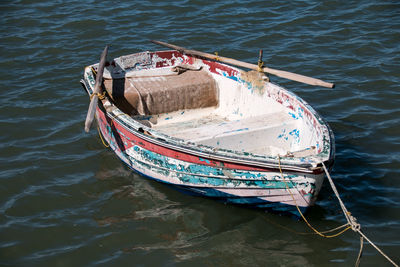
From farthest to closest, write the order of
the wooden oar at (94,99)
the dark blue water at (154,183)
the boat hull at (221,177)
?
1. the wooden oar at (94,99)
2. the dark blue water at (154,183)
3. the boat hull at (221,177)

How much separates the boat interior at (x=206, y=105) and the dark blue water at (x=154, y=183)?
3.34 ft

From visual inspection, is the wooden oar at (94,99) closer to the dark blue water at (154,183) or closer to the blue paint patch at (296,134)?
the dark blue water at (154,183)

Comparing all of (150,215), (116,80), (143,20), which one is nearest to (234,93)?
(116,80)

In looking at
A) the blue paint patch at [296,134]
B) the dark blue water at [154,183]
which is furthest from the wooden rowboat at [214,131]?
the dark blue water at [154,183]

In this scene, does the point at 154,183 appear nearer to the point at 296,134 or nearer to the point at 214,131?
the point at 214,131

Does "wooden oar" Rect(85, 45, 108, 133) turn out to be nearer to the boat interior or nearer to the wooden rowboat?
the wooden rowboat

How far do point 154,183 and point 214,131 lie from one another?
1.39m

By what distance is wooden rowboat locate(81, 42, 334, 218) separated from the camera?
6578 mm

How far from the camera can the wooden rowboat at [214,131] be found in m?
6.58

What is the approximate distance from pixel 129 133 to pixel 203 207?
1.61 m

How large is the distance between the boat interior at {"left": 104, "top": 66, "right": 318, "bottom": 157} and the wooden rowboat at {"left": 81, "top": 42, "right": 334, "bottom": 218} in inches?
0.7

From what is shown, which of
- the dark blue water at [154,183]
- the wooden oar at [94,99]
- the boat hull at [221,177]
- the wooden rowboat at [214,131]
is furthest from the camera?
the wooden oar at [94,99]

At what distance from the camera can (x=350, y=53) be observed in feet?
39.8

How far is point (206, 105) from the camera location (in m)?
9.62
